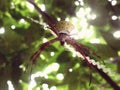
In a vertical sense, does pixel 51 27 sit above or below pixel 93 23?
below

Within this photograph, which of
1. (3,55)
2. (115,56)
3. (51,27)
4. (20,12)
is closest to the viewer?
(51,27)

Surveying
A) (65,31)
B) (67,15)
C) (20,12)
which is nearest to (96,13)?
(67,15)

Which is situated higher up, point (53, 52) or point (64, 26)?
point (53, 52)

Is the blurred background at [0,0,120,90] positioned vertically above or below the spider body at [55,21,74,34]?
above

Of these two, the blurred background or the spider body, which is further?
the blurred background

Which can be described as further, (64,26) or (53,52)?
(53,52)

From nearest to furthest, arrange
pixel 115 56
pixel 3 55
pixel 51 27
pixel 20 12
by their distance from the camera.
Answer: pixel 51 27, pixel 115 56, pixel 3 55, pixel 20 12

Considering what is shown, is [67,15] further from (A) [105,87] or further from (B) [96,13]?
(A) [105,87]

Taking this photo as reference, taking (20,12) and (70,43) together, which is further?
(20,12)

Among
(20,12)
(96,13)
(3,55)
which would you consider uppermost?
(20,12)

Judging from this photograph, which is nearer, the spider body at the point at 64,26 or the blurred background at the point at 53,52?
the spider body at the point at 64,26

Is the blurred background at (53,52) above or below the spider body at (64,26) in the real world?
above
